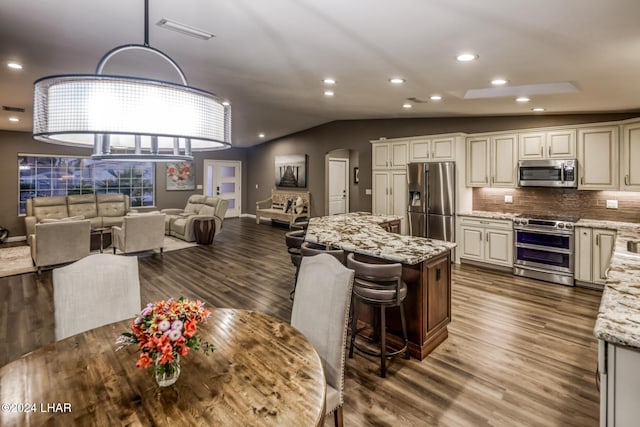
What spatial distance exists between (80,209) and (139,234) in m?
2.83

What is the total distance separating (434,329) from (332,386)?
1.60 m

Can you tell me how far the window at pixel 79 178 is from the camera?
804 centimetres

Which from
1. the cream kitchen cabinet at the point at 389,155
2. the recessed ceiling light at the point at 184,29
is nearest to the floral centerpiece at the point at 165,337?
the recessed ceiling light at the point at 184,29

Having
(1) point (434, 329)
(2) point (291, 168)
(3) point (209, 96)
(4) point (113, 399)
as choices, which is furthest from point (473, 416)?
(2) point (291, 168)

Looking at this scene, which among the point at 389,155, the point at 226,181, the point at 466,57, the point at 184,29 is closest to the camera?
the point at 184,29

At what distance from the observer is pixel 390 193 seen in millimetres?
6406

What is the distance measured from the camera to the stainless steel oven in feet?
14.8

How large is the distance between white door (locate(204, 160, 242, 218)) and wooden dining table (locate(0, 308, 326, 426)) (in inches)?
396

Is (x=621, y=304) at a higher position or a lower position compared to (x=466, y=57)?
lower

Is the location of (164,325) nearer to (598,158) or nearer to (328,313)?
(328,313)

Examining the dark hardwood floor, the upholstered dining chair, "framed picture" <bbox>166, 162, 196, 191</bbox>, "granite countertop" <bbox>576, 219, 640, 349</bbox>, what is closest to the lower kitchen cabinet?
"granite countertop" <bbox>576, 219, 640, 349</bbox>

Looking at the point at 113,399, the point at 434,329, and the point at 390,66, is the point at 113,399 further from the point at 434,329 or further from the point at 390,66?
the point at 390,66

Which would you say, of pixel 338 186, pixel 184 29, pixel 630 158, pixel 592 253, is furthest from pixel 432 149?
pixel 184 29

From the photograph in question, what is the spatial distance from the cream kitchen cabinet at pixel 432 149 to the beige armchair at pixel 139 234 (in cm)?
482
